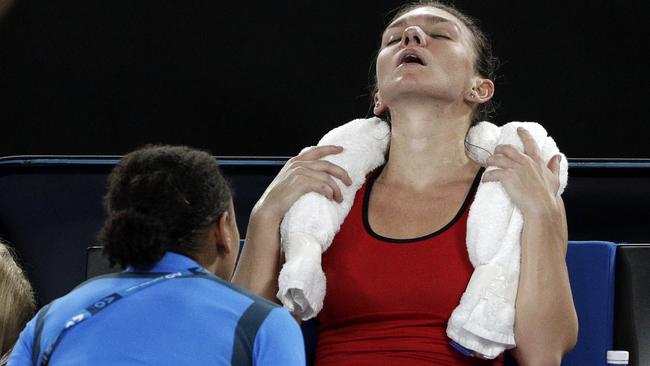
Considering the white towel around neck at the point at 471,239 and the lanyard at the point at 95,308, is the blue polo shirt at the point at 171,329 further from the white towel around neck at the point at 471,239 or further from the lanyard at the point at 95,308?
the white towel around neck at the point at 471,239

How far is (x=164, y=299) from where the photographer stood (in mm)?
1182

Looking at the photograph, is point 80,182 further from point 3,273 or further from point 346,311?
point 346,311

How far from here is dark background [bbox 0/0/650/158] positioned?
2.58 meters

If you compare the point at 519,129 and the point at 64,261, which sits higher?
the point at 519,129

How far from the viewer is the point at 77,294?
3.97 feet

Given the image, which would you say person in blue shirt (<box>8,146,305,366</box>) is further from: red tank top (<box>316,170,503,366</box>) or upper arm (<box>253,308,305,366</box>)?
red tank top (<box>316,170,503,366</box>)

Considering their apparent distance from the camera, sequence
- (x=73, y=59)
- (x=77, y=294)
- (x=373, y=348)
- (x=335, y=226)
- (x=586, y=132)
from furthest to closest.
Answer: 1. (x=73, y=59)
2. (x=586, y=132)
3. (x=335, y=226)
4. (x=373, y=348)
5. (x=77, y=294)

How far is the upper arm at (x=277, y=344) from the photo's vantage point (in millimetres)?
1153

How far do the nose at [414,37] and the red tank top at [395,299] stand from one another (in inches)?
11.1

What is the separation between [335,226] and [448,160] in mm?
228

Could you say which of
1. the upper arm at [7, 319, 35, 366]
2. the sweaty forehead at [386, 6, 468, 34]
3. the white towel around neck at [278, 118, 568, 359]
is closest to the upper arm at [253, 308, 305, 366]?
the upper arm at [7, 319, 35, 366]

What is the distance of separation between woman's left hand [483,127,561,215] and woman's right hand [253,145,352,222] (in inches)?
9.5

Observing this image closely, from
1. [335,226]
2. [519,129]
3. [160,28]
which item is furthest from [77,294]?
[160,28]

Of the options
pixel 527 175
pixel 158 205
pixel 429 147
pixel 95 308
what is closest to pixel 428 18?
pixel 429 147
